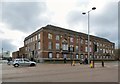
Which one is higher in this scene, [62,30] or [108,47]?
[62,30]

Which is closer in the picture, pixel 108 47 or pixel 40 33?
pixel 40 33

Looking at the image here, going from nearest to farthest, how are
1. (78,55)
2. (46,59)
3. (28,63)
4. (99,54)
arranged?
(28,63), (46,59), (78,55), (99,54)

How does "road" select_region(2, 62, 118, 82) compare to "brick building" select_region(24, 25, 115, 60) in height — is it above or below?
below

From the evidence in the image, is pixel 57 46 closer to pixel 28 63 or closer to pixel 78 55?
pixel 78 55

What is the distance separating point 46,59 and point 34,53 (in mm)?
10031

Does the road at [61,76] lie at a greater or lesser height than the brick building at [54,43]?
lesser

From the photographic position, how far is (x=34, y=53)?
7738 centimetres

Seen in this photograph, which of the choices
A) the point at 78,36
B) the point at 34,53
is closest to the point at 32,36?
the point at 34,53

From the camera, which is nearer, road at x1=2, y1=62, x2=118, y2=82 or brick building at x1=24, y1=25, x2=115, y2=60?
road at x1=2, y1=62, x2=118, y2=82

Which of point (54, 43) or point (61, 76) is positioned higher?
point (54, 43)

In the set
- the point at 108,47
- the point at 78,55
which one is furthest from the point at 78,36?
the point at 108,47

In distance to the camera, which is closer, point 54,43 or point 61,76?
point 61,76

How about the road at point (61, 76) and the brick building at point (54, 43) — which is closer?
the road at point (61, 76)

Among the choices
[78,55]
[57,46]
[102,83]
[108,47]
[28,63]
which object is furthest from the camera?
[108,47]
